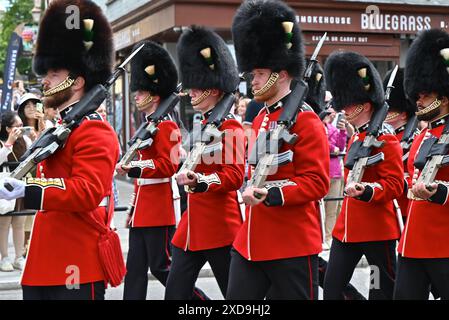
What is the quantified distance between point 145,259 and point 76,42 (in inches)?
84.9

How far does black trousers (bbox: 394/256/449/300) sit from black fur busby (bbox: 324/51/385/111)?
1.61 meters

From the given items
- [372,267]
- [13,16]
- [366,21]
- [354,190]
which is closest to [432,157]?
[354,190]

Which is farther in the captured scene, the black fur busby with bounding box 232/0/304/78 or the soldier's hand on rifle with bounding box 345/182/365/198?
the soldier's hand on rifle with bounding box 345/182/365/198

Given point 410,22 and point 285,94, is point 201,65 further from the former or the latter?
point 410,22

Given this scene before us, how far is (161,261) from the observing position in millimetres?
→ 5895

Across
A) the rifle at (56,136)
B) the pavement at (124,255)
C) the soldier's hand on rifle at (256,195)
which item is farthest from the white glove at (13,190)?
the pavement at (124,255)

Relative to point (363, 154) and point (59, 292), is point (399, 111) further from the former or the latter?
point (59, 292)

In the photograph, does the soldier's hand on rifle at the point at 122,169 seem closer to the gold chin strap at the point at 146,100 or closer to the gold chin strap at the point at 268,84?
the gold chin strap at the point at 146,100

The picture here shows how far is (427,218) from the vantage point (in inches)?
185

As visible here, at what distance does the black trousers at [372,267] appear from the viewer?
18.0 feet

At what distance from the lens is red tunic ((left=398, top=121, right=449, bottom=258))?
4.61 meters

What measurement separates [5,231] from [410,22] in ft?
32.5

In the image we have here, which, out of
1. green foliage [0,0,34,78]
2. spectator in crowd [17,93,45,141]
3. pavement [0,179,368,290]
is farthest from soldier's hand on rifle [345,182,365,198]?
green foliage [0,0,34,78]

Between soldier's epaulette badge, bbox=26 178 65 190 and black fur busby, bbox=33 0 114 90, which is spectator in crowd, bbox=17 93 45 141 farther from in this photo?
soldier's epaulette badge, bbox=26 178 65 190
